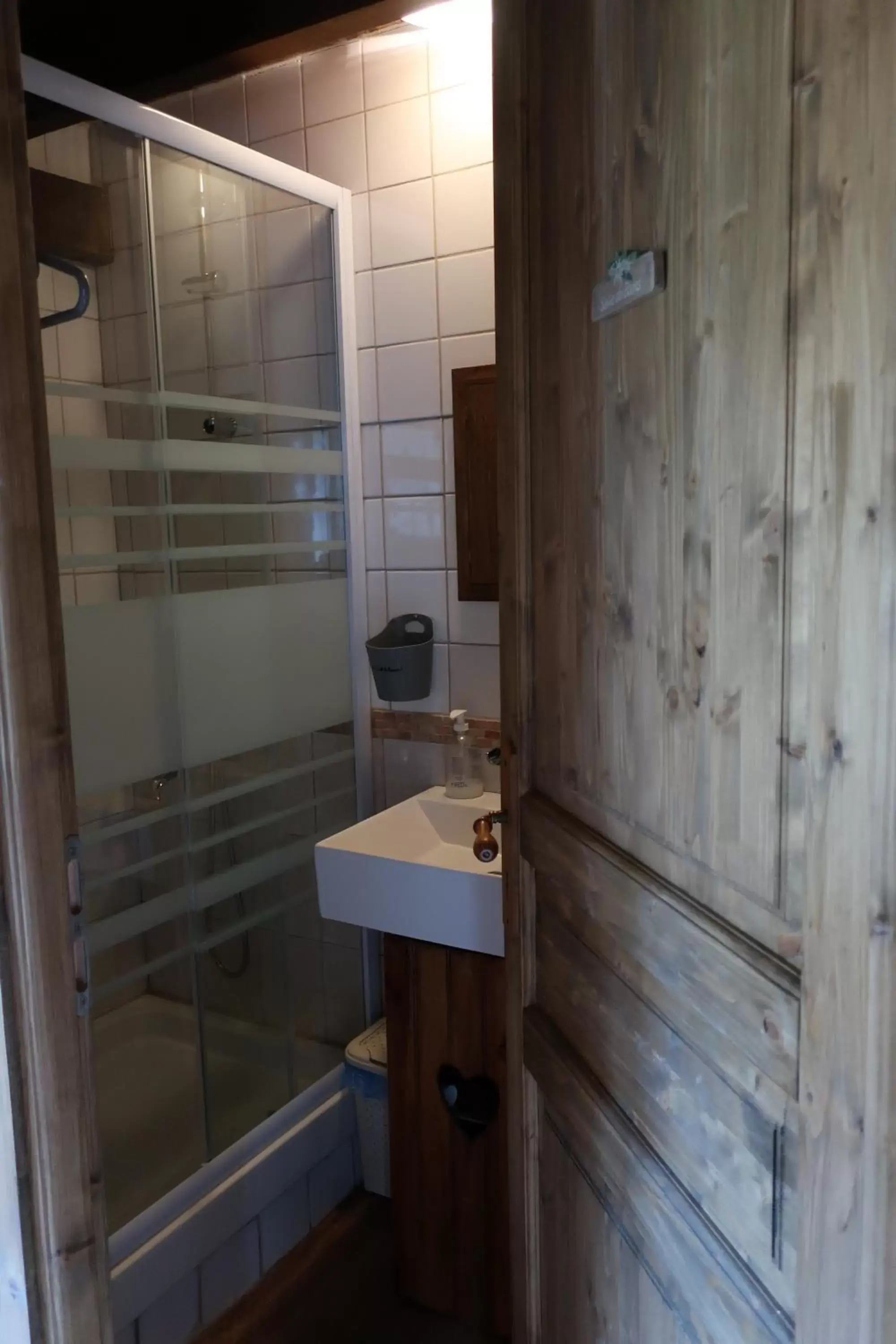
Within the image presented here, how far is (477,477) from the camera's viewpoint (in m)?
2.04

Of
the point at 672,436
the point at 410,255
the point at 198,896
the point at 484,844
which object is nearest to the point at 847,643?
the point at 672,436

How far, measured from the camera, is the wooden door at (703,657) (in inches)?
26.3

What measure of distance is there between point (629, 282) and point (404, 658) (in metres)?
1.25

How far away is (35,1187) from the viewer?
38.1 inches

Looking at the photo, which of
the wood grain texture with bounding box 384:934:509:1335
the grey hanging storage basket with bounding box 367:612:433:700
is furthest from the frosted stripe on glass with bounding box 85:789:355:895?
the wood grain texture with bounding box 384:934:509:1335

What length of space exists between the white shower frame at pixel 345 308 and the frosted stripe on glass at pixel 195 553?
11 cm

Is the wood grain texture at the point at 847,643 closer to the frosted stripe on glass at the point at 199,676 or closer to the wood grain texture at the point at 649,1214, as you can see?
the wood grain texture at the point at 649,1214

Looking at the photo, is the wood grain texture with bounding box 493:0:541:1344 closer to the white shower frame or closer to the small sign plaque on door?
the small sign plaque on door

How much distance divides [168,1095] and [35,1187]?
3.85 feet

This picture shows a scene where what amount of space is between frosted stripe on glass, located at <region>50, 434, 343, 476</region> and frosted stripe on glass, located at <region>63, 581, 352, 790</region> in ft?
0.80

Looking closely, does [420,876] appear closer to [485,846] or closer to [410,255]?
[485,846]

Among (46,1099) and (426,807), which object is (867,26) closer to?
(46,1099)

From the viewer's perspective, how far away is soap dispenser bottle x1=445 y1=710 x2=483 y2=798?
6.93 ft

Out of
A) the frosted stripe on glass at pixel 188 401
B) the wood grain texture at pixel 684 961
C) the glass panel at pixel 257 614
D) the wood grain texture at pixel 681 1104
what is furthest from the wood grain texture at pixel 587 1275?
the frosted stripe on glass at pixel 188 401
